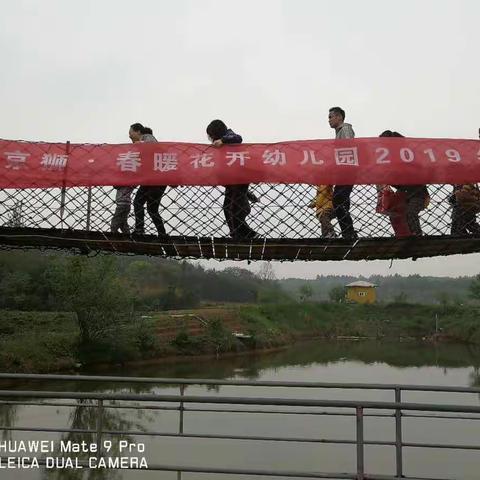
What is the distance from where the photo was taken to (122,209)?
2.94 metres

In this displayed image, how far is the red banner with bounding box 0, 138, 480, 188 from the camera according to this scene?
9.43 feet

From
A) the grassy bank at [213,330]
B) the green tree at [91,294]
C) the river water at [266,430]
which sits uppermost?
the green tree at [91,294]

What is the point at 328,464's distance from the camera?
7.08 meters

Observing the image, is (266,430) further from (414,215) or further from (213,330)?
(213,330)

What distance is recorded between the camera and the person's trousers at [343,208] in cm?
282

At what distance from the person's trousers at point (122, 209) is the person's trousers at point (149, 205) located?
43 mm

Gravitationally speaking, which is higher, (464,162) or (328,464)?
(464,162)

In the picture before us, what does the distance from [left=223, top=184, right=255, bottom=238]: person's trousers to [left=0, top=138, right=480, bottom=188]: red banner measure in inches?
3.1

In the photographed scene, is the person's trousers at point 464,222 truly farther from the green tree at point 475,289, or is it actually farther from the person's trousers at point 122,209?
the green tree at point 475,289

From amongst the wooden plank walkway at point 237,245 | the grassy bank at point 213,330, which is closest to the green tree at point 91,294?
the grassy bank at point 213,330

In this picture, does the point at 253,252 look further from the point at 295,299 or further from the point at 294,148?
the point at 295,299

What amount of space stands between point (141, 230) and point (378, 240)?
49.4 inches

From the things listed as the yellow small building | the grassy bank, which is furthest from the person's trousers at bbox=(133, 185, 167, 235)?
the yellow small building

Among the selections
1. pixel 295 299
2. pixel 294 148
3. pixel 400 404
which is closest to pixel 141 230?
pixel 294 148
